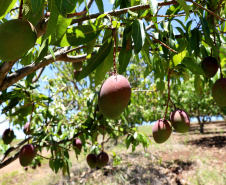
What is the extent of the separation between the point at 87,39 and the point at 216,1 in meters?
1.08

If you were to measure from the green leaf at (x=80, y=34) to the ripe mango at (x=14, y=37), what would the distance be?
0.16m

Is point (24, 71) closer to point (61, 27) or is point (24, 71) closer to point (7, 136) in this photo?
point (61, 27)

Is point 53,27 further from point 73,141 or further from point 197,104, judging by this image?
point 197,104

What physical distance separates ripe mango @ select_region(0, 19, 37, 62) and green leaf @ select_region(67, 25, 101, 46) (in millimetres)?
163

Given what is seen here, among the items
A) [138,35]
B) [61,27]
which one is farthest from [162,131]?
[61,27]

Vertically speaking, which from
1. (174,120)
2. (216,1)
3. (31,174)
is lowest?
(31,174)

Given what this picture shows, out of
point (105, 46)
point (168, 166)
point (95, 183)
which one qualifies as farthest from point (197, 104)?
→ point (105, 46)

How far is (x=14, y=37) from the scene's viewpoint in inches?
28.7

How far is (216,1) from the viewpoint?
1395 mm

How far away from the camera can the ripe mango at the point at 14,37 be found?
2.37 ft

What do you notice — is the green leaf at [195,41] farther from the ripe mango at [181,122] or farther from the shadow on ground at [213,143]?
the shadow on ground at [213,143]

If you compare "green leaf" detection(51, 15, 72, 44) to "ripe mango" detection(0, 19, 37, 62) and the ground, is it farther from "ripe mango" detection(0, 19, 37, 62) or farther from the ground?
the ground

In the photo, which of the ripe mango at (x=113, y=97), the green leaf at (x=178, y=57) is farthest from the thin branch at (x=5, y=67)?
the green leaf at (x=178, y=57)

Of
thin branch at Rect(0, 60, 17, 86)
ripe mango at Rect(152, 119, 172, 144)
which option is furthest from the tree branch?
ripe mango at Rect(152, 119, 172, 144)
